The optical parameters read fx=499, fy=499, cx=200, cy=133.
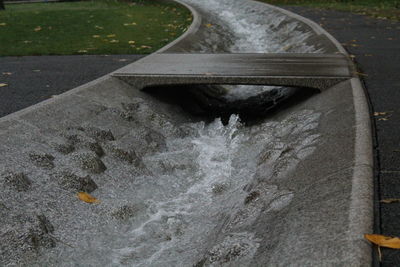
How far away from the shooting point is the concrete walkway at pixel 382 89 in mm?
2652

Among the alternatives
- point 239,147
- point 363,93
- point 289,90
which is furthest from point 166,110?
point 363,93

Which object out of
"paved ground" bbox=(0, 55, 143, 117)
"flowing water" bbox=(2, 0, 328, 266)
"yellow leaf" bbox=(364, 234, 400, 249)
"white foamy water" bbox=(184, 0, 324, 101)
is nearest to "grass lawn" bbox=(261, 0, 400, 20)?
"white foamy water" bbox=(184, 0, 324, 101)

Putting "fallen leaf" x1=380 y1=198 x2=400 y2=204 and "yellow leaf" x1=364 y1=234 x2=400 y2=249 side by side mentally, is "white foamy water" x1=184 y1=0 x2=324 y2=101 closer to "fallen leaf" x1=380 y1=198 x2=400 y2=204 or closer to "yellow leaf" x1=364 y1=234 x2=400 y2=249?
"fallen leaf" x1=380 y1=198 x2=400 y2=204

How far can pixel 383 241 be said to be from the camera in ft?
7.61

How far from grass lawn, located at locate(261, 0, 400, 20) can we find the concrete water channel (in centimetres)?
938

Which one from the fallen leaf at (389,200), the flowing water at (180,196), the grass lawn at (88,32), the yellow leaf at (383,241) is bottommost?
the grass lawn at (88,32)

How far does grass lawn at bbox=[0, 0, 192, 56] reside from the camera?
9.17m

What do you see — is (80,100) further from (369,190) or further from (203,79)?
(369,190)

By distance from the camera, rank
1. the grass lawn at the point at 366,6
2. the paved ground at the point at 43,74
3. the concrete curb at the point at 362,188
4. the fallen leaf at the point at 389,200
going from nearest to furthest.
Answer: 1. the concrete curb at the point at 362,188
2. the fallen leaf at the point at 389,200
3. the paved ground at the point at 43,74
4. the grass lawn at the point at 366,6

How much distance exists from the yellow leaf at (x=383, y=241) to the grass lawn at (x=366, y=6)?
39.4 ft

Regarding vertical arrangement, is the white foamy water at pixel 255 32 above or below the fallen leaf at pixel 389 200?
below

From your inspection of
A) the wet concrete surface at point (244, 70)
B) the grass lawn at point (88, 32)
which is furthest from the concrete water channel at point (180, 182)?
the grass lawn at point (88, 32)

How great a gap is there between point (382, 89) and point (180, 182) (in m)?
2.56

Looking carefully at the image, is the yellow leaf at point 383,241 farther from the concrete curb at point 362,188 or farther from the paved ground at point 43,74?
the paved ground at point 43,74
